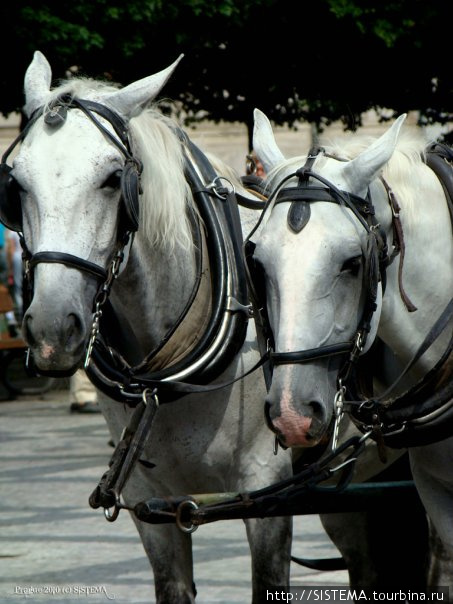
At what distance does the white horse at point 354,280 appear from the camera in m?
3.12

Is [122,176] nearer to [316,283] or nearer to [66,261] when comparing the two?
[66,261]

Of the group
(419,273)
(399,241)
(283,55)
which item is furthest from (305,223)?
(283,55)

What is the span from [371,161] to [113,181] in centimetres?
74

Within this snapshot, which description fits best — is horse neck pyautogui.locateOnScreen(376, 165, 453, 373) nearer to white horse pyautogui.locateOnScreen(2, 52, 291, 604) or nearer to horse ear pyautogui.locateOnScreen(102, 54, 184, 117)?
white horse pyautogui.locateOnScreen(2, 52, 291, 604)

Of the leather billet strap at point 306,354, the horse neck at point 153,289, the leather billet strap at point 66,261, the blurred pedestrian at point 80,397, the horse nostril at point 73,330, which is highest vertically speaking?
the leather billet strap at point 66,261

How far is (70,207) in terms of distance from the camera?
348cm

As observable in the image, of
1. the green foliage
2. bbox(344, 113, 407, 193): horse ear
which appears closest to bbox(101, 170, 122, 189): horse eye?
bbox(344, 113, 407, 193): horse ear

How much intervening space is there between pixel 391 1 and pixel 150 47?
7.89 feet

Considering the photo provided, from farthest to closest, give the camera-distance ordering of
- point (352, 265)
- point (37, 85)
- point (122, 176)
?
1. point (37, 85)
2. point (122, 176)
3. point (352, 265)

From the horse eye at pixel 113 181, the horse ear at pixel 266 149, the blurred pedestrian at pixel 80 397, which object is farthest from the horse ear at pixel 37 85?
the blurred pedestrian at pixel 80 397

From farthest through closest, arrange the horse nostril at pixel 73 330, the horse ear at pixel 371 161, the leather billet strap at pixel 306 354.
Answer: the horse nostril at pixel 73 330 → the horse ear at pixel 371 161 → the leather billet strap at pixel 306 354

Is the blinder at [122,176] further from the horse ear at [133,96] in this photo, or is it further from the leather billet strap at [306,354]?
the leather billet strap at [306,354]

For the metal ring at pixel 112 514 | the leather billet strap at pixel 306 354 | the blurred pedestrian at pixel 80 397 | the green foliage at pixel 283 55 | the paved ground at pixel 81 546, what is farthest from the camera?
the green foliage at pixel 283 55

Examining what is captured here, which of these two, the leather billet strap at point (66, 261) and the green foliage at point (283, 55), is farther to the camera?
the green foliage at point (283, 55)
